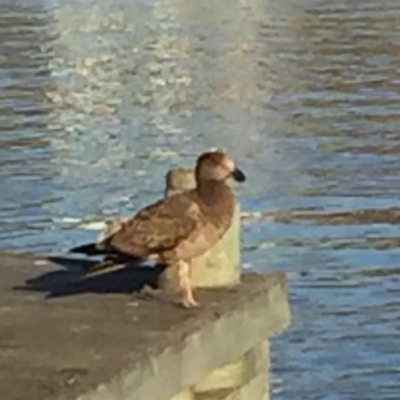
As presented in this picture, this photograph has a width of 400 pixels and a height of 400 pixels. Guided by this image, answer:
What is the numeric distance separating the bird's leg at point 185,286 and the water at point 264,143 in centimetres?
385

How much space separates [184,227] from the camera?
731cm

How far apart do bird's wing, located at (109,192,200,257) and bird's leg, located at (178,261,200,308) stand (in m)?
0.12

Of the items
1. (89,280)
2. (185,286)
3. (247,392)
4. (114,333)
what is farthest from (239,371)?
(89,280)

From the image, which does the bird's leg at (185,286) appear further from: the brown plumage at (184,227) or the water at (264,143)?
the water at (264,143)

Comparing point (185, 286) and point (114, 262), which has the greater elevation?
point (114, 262)

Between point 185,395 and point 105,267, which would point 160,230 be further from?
point 185,395

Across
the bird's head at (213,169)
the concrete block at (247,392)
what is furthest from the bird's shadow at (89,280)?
the concrete block at (247,392)

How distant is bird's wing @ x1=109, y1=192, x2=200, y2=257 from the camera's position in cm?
723

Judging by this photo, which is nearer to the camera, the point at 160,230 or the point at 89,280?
the point at 160,230

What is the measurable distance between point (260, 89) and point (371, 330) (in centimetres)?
1463

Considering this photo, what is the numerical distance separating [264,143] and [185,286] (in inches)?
548

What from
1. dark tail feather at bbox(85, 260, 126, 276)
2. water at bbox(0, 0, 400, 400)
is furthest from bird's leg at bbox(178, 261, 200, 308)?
water at bbox(0, 0, 400, 400)

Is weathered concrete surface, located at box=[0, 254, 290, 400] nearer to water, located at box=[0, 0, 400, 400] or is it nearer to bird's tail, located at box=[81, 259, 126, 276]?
bird's tail, located at box=[81, 259, 126, 276]

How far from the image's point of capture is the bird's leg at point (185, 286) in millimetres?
7254
